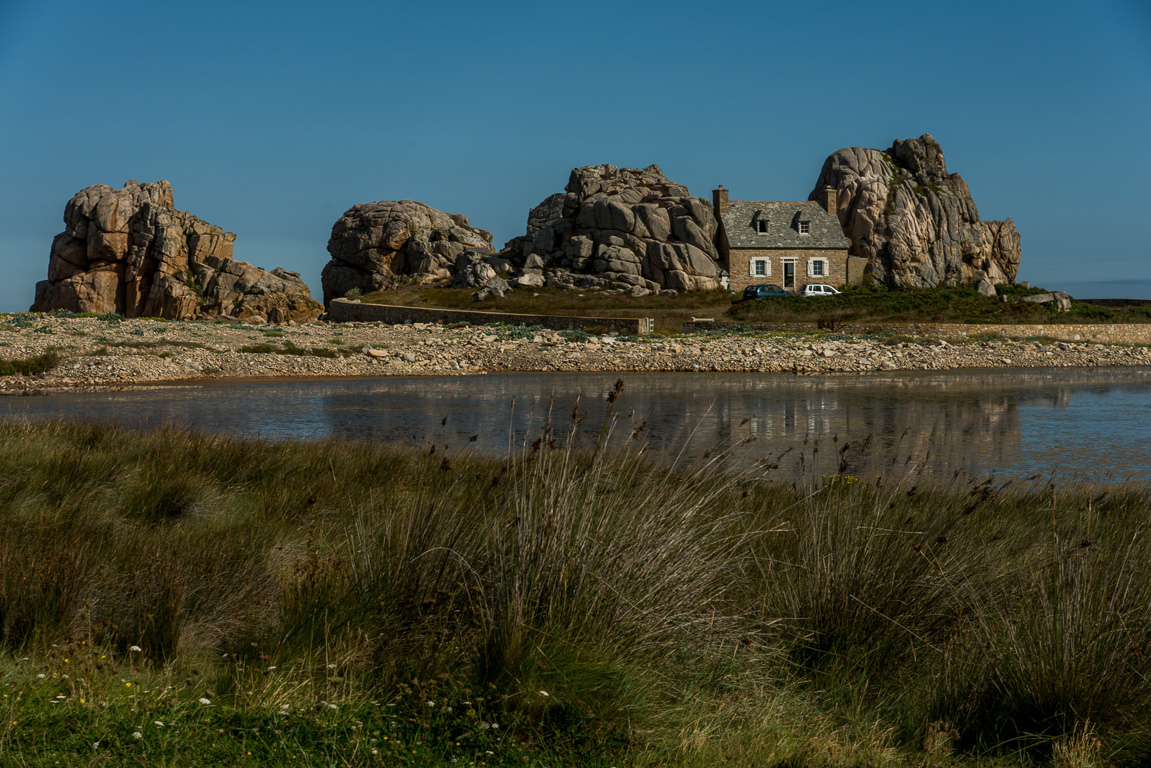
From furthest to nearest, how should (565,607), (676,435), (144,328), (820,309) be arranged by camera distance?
1. (820,309)
2. (144,328)
3. (676,435)
4. (565,607)

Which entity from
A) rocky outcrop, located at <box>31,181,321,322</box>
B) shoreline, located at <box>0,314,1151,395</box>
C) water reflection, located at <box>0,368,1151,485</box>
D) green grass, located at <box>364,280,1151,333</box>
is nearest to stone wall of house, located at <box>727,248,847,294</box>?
green grass, located at <box>364,280,1151,333</box>

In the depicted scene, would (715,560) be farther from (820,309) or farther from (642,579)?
(820,309)

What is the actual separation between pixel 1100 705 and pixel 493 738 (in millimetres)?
2290

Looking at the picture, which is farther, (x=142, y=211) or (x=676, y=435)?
(x=142, y=211)

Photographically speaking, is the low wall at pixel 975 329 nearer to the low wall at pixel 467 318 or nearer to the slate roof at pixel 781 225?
the low wall at pixel 467 318

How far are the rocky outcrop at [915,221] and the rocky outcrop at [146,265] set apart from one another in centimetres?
3712

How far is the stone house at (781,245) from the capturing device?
5378cm

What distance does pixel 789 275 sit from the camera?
179 feet

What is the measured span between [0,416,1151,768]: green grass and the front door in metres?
51.2

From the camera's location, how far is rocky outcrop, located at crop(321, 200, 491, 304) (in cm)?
6172

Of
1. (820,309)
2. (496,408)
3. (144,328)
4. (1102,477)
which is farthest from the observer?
(820,309)

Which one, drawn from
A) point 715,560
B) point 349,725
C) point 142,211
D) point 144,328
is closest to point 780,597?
point 715,560

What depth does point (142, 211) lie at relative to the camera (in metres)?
65.1

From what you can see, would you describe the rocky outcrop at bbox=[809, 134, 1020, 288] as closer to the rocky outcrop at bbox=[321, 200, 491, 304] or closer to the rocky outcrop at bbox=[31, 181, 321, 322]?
the rocky outcrop at bbox=[321, 200, 491, 304]
